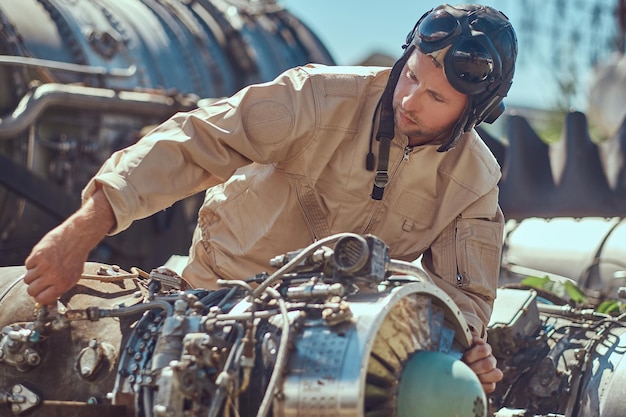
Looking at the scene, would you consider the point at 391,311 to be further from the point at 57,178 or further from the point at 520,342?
the point at 57,178

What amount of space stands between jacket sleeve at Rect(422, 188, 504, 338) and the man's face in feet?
1.29

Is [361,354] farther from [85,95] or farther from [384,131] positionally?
[85,95]

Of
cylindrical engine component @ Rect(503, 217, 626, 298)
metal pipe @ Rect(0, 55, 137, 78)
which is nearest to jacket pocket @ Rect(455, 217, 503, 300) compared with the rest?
cylindrical engine component @ Rect(503, 217, 626, 298)

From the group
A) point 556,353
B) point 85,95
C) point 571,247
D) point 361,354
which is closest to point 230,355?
point 361,354

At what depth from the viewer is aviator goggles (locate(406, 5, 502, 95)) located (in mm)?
3537

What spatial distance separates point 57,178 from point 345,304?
5.84 metres

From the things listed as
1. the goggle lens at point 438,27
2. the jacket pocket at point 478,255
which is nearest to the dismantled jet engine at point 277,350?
the jacket pocket at point 478,255

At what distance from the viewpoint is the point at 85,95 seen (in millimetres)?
8234

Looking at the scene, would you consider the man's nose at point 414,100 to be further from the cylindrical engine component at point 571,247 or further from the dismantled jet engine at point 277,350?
the cylindrical engine component at point 571,247

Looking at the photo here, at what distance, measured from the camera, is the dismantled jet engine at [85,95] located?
8016 mm

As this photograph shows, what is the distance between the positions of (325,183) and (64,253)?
1.12 metres

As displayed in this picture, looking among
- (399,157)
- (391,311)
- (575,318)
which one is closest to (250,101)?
(399,157)

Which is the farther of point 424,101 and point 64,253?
point 424,101

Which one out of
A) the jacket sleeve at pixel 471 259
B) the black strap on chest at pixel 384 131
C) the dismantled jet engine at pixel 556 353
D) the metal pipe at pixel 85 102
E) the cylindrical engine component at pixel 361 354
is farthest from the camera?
the metal pipe at pixel 85 102
